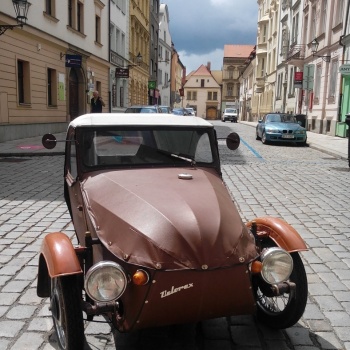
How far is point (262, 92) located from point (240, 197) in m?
44.0

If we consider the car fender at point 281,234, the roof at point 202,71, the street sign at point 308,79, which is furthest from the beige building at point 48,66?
the roof at point 202,71

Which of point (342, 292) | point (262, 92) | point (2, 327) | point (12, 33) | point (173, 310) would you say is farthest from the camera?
point (262, 92)

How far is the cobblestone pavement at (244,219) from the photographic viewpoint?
9.17 feet

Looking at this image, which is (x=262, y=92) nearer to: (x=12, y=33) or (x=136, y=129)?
(x=12, y=33)

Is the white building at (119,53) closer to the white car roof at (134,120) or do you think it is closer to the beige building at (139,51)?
the beige building at (139,51)

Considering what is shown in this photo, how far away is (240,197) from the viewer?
23.4ft

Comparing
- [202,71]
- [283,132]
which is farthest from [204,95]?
[283,132]

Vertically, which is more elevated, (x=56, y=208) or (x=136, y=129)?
(x=136, y=129)

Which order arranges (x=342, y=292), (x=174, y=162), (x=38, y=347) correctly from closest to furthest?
(x=38, y=347)
(x=174, y=162)
(x=342, y=292)

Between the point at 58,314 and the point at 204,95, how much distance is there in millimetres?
97280

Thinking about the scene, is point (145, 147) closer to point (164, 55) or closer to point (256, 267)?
point (256, 267)

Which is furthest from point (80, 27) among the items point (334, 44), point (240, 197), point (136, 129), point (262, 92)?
point (262, 92)

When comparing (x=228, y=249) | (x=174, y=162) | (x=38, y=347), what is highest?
(x=174, y=162)

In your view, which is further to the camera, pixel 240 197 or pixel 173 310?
pixel 240 197
